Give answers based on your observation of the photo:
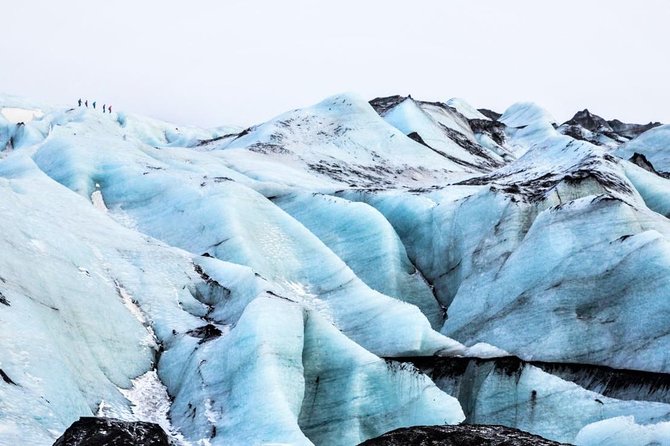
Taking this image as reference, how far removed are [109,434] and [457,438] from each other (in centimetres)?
360

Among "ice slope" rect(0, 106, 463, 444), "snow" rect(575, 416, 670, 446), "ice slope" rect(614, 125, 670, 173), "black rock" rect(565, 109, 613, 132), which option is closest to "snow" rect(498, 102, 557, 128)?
"black rock" rect(565, 109, 613, 132)

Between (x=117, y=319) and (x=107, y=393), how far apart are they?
232 centimetres

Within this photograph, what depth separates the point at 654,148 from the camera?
38.3 meters

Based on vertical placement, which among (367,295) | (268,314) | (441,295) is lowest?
(441,295)

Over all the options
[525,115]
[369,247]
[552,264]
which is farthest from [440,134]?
[552,264]

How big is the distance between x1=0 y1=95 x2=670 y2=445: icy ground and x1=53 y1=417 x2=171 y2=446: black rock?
199cm

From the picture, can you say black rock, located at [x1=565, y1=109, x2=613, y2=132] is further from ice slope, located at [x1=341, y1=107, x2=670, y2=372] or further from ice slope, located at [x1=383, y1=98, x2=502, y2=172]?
ice slope, located at [x1=341, y1=107, x2=670, y2=372]

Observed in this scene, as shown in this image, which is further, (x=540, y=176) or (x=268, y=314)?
(x=540, y=176)

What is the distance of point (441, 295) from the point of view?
2259cm

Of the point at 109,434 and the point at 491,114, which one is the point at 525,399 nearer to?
the point at 109,434

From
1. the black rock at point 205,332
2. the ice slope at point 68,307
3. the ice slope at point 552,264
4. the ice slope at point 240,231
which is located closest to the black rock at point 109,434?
the ice slope at point 68,307

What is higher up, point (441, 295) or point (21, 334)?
point (21, 334)

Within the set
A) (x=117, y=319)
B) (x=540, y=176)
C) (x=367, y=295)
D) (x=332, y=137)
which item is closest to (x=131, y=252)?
(x=117, y=319)

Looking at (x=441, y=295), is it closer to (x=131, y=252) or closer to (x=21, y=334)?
(x=131, y=252)
